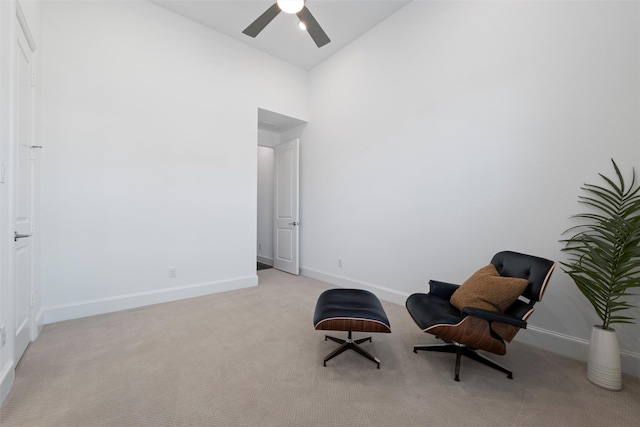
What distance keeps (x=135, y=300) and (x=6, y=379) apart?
160cm

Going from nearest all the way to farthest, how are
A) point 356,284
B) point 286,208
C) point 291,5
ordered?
point 291,5, point 356,284, point 286,208

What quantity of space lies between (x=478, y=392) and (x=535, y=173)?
185 centimetres

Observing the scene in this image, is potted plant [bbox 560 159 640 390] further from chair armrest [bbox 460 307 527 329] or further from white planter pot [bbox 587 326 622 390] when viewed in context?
chair armrest [bbox 460 307 527 329]

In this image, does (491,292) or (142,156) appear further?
(142,156)

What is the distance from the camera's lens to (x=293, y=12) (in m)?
2.40

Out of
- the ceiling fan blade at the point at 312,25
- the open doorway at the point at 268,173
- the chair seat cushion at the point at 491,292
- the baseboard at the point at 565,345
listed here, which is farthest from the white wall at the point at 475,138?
the ceiling fan blade at the point at 312,25

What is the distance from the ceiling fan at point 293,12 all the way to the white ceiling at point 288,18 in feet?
3.07

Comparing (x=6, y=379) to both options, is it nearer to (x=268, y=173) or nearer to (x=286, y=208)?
(x=286, y=208)

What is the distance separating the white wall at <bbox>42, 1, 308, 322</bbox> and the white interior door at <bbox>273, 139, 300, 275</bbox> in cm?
93

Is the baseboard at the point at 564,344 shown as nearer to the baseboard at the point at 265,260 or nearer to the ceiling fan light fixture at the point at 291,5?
the ceiling fan light fixture at the point at 291,5

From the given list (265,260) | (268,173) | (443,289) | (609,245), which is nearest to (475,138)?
(609,245)

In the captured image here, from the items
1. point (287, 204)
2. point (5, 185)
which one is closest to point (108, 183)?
point (5, 185)

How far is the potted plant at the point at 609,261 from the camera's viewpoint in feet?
5.81

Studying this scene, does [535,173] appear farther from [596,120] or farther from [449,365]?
[449,365]
